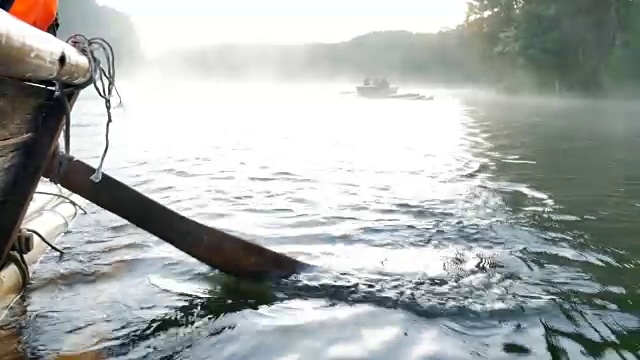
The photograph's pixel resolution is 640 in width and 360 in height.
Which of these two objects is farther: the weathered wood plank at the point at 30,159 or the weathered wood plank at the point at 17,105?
the weathered wood plank at the point at 30,159

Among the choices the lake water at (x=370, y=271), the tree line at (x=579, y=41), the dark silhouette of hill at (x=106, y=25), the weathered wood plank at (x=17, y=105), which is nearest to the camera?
the weathered wood plank at (x=17, y=105)

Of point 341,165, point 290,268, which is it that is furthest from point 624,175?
point 290,268

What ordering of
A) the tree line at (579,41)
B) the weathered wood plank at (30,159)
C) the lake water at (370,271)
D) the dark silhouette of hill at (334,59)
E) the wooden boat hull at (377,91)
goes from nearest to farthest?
1. the weathered wood plank at (30,159)
2. the lake water at (370,271)
3. the tree line at (579,41)
4. the wooden boat hull at (377,91)
5. the dark silhouette of hill at (334,59)

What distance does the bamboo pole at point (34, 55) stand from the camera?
1808 millimetres

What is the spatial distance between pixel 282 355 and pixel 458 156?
299 inches

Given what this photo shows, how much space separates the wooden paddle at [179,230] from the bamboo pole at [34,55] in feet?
2.26

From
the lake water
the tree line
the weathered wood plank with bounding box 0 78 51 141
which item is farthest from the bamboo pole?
the tree line

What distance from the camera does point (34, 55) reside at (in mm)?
1984

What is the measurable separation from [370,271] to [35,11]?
7.57 ft

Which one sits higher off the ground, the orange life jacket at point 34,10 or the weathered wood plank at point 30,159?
the orange life jacket at point 34,10

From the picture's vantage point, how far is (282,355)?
2.70 metres

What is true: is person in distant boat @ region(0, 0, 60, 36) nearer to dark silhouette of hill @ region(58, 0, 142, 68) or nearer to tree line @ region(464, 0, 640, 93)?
tree line @ region(464, 0, 640, 93)

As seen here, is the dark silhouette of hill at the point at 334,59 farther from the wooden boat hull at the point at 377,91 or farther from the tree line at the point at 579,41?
the tree line at the point at 579,41

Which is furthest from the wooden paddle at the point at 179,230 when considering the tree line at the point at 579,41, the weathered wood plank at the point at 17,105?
the tree line at the point at 579,41
